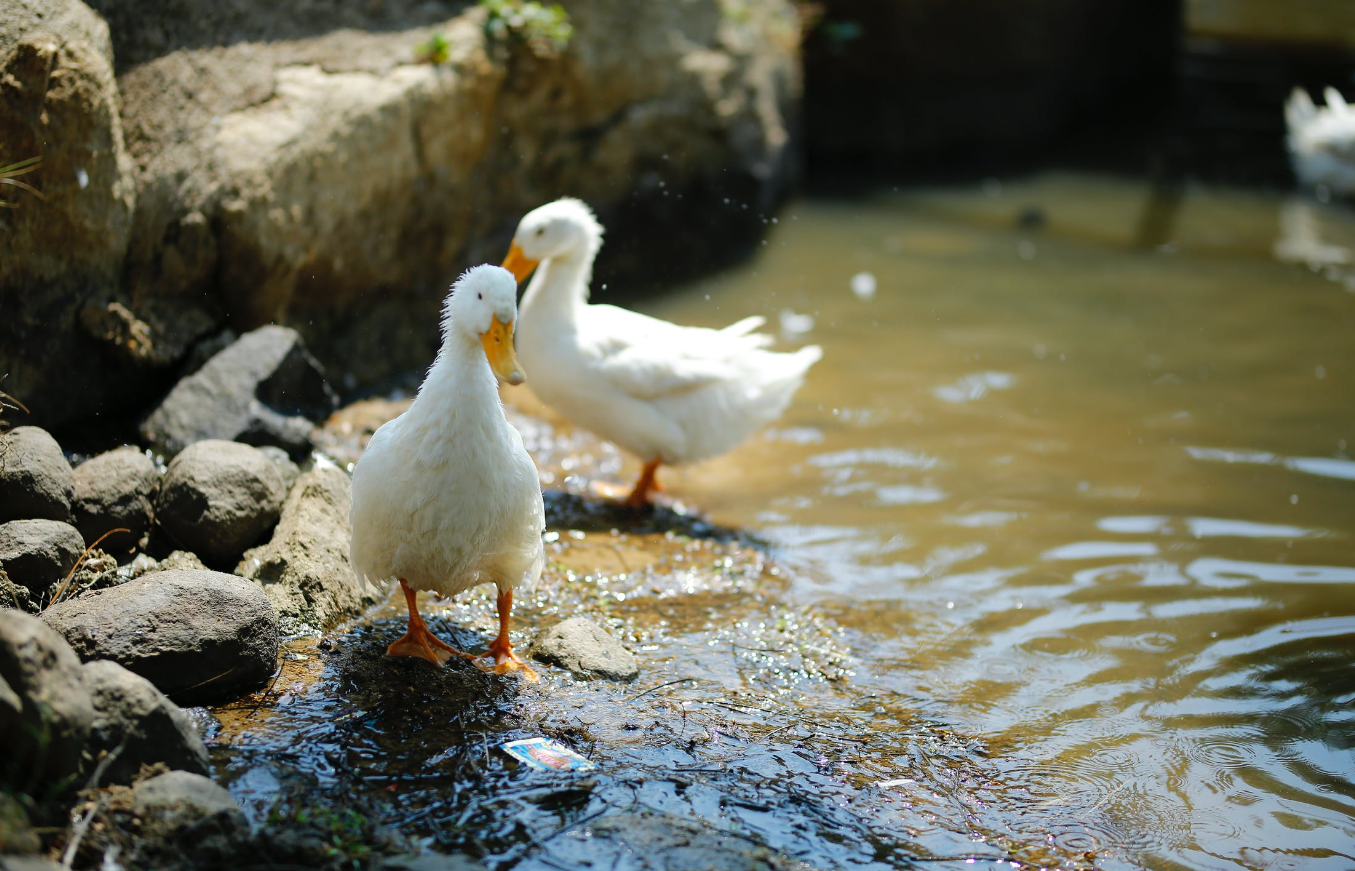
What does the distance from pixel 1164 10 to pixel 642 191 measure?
28.0ft

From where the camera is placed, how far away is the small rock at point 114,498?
386 centimetres

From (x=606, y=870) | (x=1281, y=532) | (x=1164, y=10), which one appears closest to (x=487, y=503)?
(x=606, y=870)

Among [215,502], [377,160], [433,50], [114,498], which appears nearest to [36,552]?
[114,498]

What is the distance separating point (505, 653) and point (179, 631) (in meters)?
1.05

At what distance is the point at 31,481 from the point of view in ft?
12.0

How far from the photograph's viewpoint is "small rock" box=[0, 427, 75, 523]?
12.0 feet

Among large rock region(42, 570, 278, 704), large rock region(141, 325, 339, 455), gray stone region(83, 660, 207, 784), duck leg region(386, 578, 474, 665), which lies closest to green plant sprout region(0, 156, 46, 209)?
large rock region(141, 325, 339, 455)

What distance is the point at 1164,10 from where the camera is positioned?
12.8m

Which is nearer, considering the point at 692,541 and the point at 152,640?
the point at 152,640

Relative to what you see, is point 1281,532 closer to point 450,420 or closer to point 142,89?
point 450,420

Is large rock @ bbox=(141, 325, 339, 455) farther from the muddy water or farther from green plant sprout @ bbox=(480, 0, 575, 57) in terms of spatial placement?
green plant sprout @ bbox=(480, 0, 575, 57)

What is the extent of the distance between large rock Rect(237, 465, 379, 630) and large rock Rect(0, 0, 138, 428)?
1386 mm

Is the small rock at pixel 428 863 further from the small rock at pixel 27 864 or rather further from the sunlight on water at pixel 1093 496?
the sunlight on water at pixel 1093 496

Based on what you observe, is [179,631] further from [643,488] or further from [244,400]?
[643,488]
